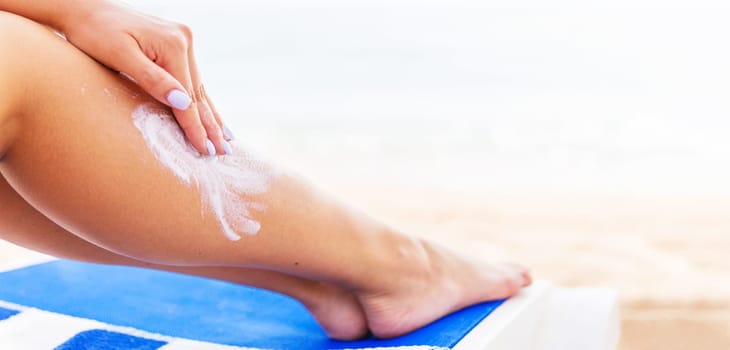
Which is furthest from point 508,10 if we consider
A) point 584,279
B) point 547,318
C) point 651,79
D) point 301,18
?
point 547,318

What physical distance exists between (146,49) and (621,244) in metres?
1.89

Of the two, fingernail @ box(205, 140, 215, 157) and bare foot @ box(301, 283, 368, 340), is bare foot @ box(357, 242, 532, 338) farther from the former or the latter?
fingernail @ box(205, 140, 215, 157)

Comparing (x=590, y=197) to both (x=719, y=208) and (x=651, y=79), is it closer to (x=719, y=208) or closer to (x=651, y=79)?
(x=719, y=208)

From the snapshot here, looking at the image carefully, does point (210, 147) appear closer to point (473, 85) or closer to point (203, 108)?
point (203, 108)

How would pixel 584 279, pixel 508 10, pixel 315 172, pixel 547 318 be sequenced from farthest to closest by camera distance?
pixel 508 10 → pixel 315 172 → pixel 584 279 → pixel 547 318

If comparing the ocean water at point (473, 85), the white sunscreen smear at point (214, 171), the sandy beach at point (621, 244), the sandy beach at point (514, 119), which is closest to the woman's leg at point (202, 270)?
the white sunscreen smear at point (214, 171)

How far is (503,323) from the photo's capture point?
0.99 meters

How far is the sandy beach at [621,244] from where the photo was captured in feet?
4.98

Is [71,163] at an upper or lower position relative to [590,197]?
upper

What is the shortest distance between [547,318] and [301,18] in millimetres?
4773

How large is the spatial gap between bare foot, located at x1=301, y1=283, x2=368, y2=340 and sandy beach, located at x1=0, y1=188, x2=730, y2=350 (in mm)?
249

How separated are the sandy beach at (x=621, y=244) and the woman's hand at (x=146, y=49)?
57 centimetres

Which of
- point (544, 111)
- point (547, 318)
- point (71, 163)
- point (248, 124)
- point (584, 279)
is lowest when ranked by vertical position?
point (248, 124)

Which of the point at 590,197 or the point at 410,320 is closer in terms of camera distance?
the point at 410,320
